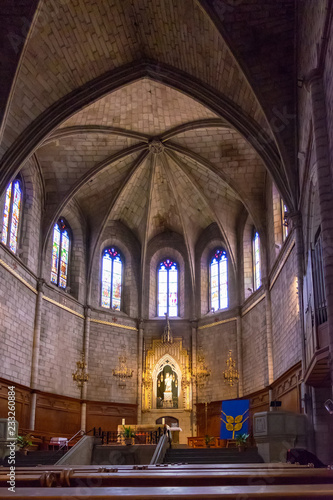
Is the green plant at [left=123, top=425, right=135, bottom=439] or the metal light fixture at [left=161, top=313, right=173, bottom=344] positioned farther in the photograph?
the metal light fixture at [left=161, top=313, right=173, bottom=344]

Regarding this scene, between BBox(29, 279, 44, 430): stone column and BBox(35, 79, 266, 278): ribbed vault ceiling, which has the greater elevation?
BBox(35, 79, 266, 278): ribbed vault ceiling

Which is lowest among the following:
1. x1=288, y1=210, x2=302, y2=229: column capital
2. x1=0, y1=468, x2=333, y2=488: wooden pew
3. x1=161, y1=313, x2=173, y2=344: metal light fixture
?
x1=0, y1=468, x2=333, y2=488: wooden pew

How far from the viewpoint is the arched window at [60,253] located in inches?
986

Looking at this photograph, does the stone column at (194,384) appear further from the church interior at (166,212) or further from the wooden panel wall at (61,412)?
the wooden panel wall at (61,412)

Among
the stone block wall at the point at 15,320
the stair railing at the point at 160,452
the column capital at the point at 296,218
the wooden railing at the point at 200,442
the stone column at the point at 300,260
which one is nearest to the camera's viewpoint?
the stair railing at the point at 160,452

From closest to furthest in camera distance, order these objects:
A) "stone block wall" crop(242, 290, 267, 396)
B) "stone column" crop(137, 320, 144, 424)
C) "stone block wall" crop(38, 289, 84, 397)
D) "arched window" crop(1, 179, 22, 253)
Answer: "arched window" crop(1, 179, 22, 253) → "stone block wall" crop(242, 290, 267, 396) → "stone block wall" crop(38, 289, 84, 397) → "stone column" crop(137, 320, 144, 424)

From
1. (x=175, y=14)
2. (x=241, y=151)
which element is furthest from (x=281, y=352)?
(x=175, y=14)

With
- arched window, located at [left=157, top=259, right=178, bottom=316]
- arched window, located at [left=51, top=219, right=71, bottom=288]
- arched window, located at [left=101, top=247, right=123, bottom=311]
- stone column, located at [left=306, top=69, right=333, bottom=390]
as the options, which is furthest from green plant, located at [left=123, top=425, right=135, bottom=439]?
stone column, located at [left=306, top=69, right=333, bottom=390]

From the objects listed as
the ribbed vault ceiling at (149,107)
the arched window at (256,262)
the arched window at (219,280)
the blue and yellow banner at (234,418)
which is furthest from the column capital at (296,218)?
the arched window at (219,280)

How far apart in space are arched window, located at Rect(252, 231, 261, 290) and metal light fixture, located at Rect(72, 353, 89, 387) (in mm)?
8663

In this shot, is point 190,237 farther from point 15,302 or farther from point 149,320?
point 15,302

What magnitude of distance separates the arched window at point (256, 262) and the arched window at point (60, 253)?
29.5 feet

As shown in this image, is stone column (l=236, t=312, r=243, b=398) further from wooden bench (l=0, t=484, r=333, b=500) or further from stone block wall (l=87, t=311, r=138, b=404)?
wooden bench (l=0, t=484, r=333, b=500)

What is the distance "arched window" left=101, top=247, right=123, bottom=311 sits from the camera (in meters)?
27.7
